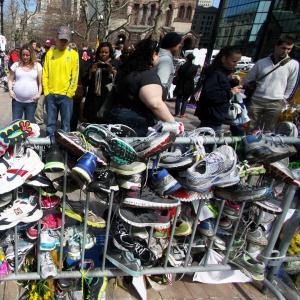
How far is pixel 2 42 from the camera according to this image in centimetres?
1769

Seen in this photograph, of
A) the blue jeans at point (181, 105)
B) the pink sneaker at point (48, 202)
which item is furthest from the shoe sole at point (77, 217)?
the blue jeans at point (181, 105)

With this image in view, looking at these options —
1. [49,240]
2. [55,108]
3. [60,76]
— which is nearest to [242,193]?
[49,240]

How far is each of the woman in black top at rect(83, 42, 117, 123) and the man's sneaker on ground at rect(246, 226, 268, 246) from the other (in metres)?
3.25

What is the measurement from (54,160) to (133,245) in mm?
923

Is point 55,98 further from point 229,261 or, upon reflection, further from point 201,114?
point 229,261

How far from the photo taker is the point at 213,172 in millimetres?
2068

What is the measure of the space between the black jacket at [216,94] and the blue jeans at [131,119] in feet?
3.93

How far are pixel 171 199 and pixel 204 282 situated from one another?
3.76 ft

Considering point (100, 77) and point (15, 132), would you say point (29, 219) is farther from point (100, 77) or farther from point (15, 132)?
point (100, 77)

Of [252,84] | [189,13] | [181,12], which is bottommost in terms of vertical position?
[252,84]

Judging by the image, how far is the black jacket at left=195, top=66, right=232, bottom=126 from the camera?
12.6ft

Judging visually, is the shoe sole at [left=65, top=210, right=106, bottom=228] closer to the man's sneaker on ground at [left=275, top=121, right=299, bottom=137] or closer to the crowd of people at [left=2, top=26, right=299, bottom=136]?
the crowd of people at [left=2, top=26, right=299, bottom=136]

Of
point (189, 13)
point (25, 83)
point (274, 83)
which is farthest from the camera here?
point (189, 13)

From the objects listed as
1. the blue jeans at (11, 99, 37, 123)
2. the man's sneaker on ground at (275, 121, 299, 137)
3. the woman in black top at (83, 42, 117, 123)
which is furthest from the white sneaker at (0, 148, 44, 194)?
the blue jeans at (11, 99, 37, 123)
